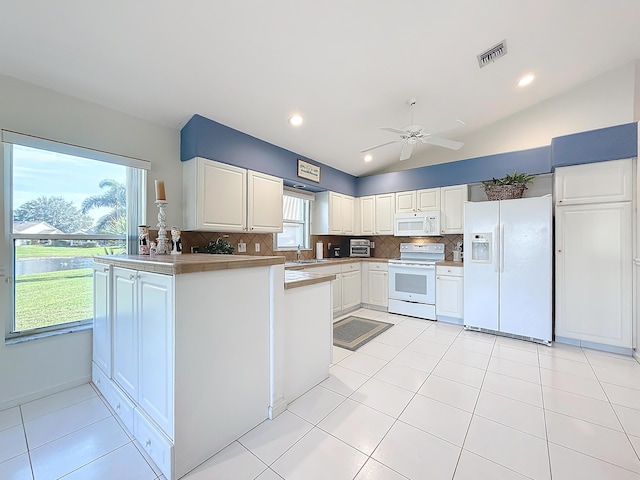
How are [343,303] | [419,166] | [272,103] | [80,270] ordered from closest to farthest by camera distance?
1. [80,270]
2. [272,103]
3. [343,303]
4. [419,166]

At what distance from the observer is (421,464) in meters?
1.42

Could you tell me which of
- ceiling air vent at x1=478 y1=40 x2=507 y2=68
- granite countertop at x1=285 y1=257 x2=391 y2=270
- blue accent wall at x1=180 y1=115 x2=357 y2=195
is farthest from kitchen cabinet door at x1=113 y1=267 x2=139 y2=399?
ceiling air vent at x1=478 y1=40 x2=507 y2=68

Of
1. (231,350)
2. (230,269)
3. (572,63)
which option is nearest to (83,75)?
(230,269)

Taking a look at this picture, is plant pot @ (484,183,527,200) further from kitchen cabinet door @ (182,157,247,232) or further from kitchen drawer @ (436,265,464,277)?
kitchen cabinet door @ (182,157,247,232)

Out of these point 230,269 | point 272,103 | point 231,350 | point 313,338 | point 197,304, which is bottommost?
point 313,338

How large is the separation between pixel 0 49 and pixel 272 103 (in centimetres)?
198

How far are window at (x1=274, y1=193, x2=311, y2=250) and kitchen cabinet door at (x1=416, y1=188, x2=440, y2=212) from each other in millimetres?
1925

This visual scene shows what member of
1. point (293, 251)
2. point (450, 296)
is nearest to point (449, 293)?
point (450, 296)

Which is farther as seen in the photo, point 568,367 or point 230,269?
point 568,367

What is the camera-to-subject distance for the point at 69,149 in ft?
7.22

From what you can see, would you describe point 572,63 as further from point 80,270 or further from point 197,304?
point 80,270

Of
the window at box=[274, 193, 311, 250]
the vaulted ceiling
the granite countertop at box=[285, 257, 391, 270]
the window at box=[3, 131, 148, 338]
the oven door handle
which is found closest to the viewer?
the vaulted ceiling

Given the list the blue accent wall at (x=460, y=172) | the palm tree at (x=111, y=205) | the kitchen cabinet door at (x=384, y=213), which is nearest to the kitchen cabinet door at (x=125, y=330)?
the palm tree at (x=111, y=205)

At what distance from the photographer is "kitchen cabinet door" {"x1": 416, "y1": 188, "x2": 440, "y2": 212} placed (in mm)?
4285
